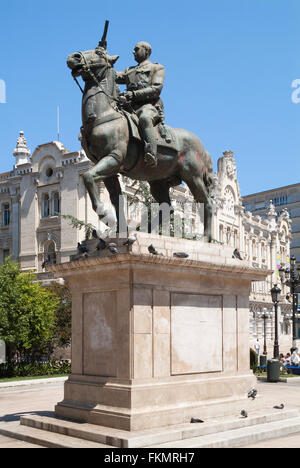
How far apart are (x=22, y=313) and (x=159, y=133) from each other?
18.6 m

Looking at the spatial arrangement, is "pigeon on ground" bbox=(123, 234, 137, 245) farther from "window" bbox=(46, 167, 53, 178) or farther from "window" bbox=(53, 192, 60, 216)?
"window" bbox=(46, 167, 53, 178)

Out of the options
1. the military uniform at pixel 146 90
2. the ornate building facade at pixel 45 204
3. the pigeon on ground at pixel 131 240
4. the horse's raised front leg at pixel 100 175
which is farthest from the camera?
the ornate building facade at pixel 45 204

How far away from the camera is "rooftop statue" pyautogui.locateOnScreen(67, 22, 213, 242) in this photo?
32.8ft

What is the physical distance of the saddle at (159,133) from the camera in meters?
10.4

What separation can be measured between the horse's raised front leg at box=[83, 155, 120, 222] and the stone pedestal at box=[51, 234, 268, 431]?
0.80m

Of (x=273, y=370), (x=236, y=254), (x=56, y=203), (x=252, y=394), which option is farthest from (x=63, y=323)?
(x=252, y=394)

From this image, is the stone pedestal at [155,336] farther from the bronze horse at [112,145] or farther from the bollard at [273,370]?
the bollard at [273,370]

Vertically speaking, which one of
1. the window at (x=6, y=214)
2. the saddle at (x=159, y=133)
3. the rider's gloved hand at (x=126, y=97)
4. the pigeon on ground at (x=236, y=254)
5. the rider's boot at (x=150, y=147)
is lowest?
the pigeon on ground at (x=236, y=254)

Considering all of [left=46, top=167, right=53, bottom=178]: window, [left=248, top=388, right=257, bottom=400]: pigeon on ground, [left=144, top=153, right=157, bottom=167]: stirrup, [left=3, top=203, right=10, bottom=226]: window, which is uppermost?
[left=46, top=167, right=53, bottom=178]: window

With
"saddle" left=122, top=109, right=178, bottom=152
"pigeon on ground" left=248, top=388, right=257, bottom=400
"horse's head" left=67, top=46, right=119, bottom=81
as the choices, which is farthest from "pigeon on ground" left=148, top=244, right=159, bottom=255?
"pigeon on ground" left=248, top=388, right=257, bottom=400

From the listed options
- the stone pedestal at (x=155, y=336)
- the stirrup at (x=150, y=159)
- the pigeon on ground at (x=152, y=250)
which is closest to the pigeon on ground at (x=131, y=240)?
the stone pedestal at (x=155, y=336)
